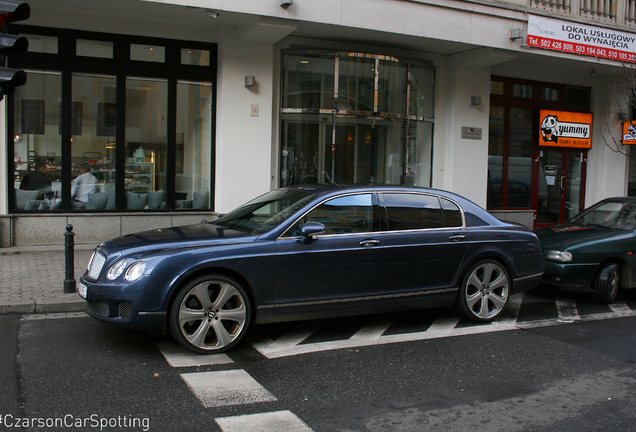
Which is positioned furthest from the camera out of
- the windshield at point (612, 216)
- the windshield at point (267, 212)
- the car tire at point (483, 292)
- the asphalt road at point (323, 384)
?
the windshield at point (612, 216)

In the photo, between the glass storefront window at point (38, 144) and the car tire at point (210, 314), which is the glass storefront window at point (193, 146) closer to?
the glass storefront window at point (38, 144)

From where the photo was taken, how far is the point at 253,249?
5461 millimetres

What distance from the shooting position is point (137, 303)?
16.6 feet

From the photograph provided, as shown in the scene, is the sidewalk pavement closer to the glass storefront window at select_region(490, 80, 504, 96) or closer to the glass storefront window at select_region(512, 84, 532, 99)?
the glass storefront window at select_region(490, 80, 504, 96)

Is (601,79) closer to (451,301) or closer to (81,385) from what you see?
(451,301)

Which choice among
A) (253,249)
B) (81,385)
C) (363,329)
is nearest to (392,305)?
(363,329)

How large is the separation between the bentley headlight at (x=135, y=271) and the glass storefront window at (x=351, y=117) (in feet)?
24.5

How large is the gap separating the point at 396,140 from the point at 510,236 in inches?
270

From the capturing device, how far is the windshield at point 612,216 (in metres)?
8.55

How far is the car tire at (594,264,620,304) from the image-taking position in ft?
25.7

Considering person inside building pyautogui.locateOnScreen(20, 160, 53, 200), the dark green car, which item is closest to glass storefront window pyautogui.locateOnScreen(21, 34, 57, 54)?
person inside building pyautogui.locateOnScreen(20, 160, 53, 200)

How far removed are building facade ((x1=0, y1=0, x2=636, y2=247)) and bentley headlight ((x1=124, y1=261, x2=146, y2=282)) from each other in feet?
20.0

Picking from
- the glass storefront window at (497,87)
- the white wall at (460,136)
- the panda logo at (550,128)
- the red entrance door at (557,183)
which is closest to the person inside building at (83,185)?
the white wall at (460,136)

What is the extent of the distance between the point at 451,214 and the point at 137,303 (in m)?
3.63
